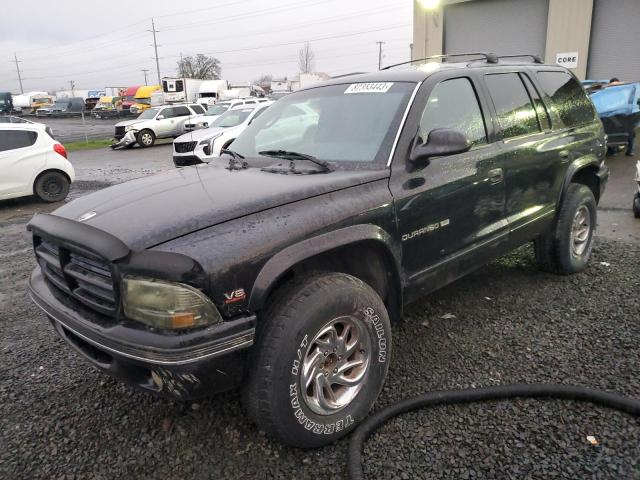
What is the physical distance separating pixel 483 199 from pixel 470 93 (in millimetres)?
771

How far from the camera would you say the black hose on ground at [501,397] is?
264 cm

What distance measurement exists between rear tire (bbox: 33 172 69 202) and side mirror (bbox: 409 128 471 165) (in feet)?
30.1

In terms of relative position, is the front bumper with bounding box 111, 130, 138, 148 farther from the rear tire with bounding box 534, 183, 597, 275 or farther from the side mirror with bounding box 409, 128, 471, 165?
the side mirror with bounding box 409, 128, 471, 165

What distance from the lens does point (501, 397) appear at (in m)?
2.83

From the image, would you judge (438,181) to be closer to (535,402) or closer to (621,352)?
(535,402)

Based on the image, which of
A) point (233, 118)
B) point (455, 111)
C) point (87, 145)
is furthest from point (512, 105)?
point (87, 145)

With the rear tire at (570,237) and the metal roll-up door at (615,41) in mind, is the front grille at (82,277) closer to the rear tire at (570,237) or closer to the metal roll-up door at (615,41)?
the rear tire at (570,237)

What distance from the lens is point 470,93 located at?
353cm

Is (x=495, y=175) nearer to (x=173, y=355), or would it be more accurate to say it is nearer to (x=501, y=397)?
(x=501, y=397)

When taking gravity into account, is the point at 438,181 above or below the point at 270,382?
above

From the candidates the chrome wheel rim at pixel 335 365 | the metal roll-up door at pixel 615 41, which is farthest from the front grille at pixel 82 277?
the metal roll-up door at pixel 615 41

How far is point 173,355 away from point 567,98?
4091mm

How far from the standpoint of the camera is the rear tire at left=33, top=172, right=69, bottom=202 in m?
9.85

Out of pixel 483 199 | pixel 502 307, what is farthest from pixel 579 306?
pixel 483 199
